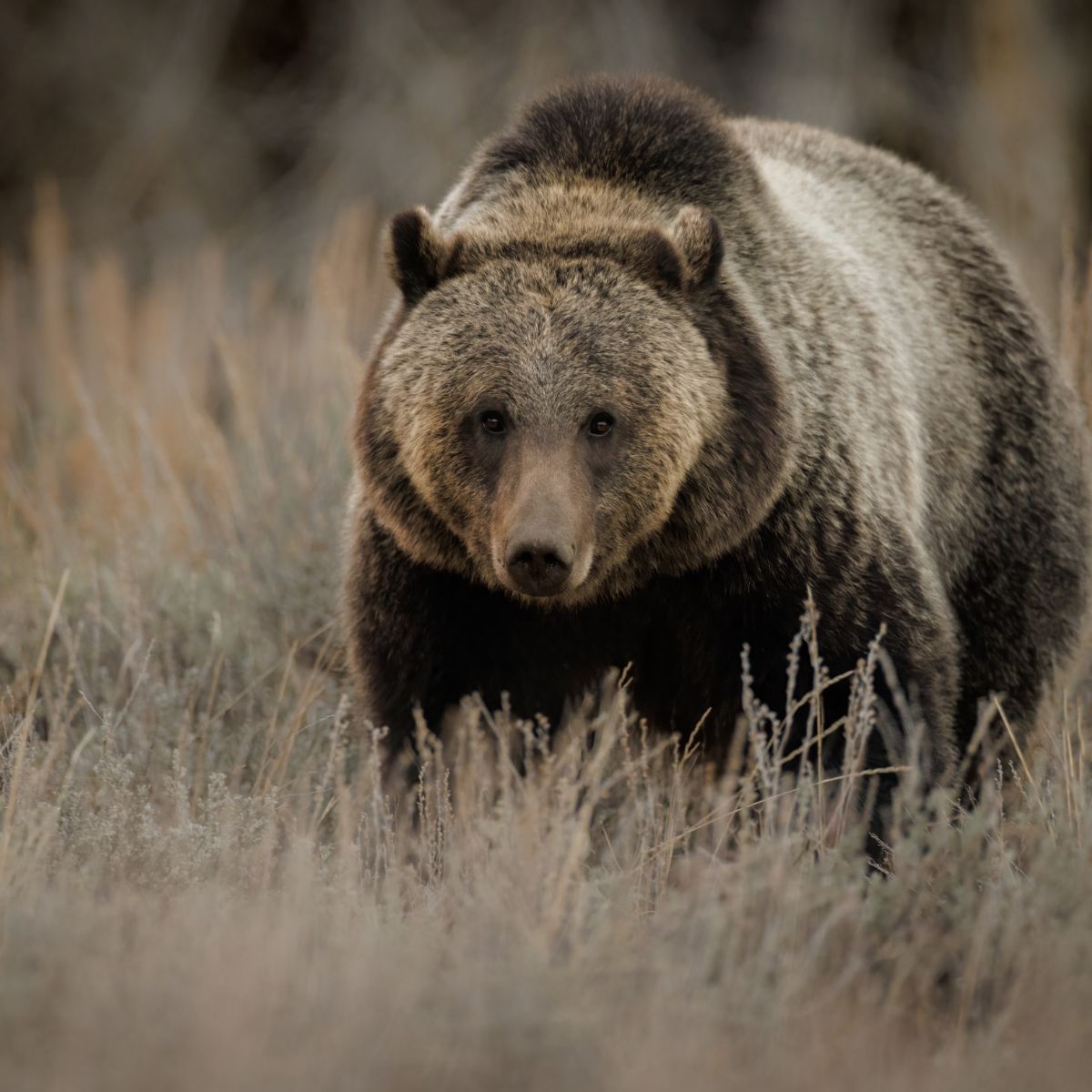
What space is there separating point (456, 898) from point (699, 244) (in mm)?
1760

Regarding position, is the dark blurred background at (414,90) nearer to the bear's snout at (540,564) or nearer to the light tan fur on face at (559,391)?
the light tan fur on face at (559,391)

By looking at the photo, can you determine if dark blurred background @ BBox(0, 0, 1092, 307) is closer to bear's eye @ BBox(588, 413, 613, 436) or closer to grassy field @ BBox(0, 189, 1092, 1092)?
grassy field @ BBox(0, 189, 1092, 1092)

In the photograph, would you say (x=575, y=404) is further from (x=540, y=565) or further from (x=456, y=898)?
(x=456, y=898)

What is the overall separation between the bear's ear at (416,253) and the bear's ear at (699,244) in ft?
1.98

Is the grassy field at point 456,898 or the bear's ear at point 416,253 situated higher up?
the bear's ear at point 416,253

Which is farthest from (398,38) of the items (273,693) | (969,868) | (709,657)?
(969,868)

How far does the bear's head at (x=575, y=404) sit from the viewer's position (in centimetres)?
385

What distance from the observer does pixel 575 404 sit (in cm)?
384

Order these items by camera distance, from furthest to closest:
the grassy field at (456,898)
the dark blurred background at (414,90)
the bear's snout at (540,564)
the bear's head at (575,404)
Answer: the dark blurred background at (414,90), the bear's head at (575,404), the bear's snout at (540,564), the grassy field at (456,898)

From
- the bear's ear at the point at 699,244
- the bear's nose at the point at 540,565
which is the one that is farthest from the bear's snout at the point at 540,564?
the bear's ear at the point at 699,244

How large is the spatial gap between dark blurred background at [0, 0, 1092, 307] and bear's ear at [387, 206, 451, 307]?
6.96 meters

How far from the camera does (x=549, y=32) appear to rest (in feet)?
43.0

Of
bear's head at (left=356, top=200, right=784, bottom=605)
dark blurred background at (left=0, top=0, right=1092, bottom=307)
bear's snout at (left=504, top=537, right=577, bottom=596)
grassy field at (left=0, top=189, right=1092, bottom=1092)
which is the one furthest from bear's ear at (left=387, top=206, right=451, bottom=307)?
dark blurred background at (left=0, top=0, right=1092, bottom=307)

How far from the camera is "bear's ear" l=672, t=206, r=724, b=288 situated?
4070mm
